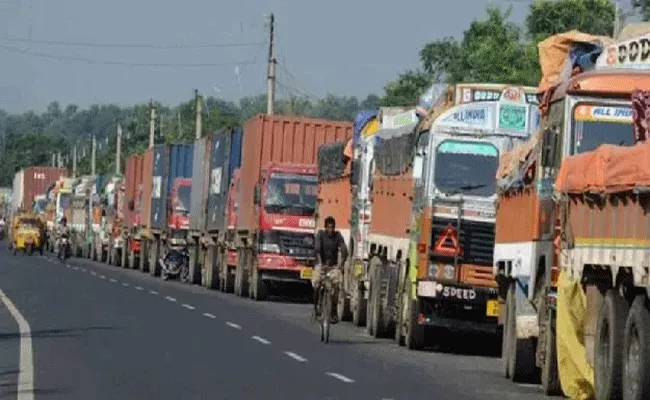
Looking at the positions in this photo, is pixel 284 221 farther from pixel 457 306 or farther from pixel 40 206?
pixel 40 206

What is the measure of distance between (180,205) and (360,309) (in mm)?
29537

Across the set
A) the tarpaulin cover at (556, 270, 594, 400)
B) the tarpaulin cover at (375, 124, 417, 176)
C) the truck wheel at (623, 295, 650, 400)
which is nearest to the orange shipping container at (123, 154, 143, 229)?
the tarpaulin cover at (375, 124, 417, 176)

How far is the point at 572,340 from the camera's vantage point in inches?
805

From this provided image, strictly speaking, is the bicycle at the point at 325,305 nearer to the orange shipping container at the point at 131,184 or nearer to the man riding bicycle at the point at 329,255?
the man riding bicycle at the point at 329,255

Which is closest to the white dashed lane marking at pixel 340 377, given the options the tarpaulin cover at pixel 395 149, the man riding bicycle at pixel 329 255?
the tarpaulin cover at pixel 395 149

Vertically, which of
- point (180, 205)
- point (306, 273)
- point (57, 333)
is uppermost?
point (180, 205)

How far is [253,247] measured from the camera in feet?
157

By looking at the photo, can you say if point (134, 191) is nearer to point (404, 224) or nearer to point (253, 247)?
point (253, 247)

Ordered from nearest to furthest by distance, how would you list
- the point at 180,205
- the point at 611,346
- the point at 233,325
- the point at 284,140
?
the point at 611,346 → the point at 233,325 → the point at 284,140 → the point at 180,205

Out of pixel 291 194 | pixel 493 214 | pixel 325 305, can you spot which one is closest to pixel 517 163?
pixel 493 214

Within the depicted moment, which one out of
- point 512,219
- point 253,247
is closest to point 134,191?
point 253,247

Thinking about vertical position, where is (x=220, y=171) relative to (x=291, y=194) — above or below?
above

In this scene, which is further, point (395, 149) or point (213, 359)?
point (395, 149)

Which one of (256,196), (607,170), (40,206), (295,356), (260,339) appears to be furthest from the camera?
(40,206)
